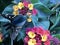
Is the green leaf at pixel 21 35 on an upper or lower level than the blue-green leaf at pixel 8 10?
lower

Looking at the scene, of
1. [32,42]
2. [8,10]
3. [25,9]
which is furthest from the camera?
[8,10]

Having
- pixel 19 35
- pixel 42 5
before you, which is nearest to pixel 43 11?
pixel 42 5

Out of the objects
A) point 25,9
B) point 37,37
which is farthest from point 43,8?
point 37,37

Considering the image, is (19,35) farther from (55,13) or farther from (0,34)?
(55,13)

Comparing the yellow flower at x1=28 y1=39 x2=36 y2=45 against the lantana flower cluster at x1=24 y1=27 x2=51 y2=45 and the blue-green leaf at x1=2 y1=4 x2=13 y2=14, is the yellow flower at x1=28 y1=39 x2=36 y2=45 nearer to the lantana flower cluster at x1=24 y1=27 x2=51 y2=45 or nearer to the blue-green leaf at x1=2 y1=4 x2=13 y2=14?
the lantana flower cluster at x1=24 y1=27 x2=51 y2=45

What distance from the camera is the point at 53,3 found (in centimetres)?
191

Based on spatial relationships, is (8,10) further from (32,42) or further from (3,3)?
(32,42)

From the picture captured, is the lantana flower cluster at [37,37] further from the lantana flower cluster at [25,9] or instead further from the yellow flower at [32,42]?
the lantana flower cluster at [25,9]

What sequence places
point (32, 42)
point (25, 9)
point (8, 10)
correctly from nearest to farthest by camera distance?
point (32, 42)
point (25, 9)
point (8, 10)

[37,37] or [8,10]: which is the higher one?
[8,10]

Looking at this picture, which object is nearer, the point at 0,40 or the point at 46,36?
the point at 46,36

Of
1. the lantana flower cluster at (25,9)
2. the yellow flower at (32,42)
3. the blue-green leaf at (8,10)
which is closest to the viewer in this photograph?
the yellow flower at (32,42)

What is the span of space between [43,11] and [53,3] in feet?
0.56

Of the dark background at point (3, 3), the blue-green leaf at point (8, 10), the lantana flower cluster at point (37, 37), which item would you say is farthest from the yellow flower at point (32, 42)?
the dark background at point (3, 3)
